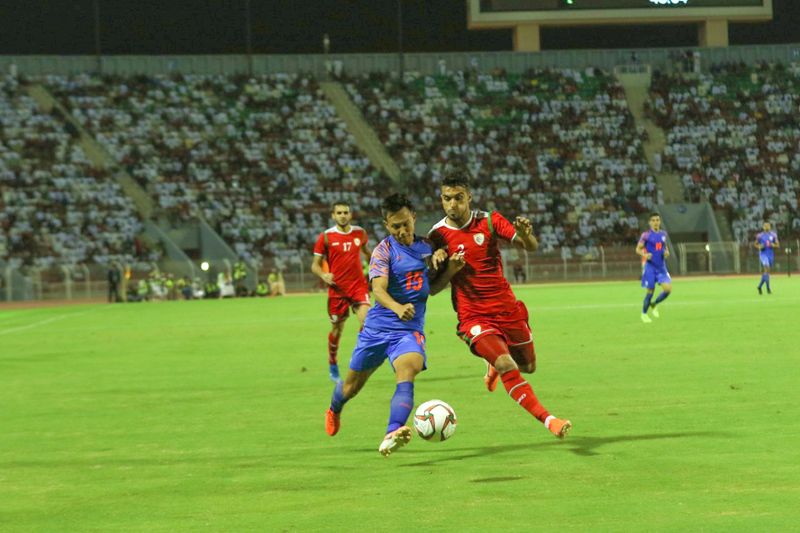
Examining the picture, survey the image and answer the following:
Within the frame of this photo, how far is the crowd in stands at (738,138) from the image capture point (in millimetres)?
64938

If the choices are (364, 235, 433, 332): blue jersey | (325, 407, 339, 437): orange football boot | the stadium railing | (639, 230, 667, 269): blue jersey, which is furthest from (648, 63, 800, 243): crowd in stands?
(364, 235, 433, 332): blue jersey

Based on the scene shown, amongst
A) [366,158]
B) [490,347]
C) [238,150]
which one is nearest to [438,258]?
[490,347]

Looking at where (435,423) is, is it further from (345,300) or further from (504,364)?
(345,300)

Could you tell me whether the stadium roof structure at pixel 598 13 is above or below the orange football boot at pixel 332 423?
above

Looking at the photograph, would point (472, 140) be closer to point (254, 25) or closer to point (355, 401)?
point (254, 25)

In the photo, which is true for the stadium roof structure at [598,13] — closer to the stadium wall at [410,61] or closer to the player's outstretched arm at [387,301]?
the stadium wall at [410,61]

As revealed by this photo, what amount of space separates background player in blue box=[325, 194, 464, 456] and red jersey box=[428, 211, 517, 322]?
42 cm

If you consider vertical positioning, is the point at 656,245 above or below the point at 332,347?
above

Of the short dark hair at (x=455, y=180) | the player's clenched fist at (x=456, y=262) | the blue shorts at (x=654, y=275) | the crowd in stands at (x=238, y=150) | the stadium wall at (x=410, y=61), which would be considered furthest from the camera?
the stadium wall at (x=410, y=61)

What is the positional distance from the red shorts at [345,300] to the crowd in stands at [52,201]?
40024 millimetres

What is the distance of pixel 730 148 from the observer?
69062 mm

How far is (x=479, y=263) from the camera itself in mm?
11195

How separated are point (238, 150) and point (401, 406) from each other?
57041mm

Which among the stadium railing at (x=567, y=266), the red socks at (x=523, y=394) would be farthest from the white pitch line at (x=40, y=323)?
the red socks at (x=523, y=394)
